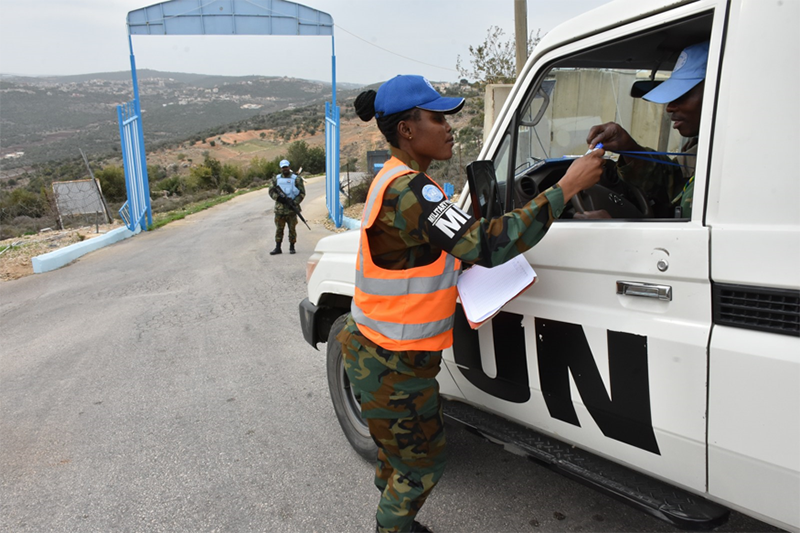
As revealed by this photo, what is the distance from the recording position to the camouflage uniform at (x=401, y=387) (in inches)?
73.3

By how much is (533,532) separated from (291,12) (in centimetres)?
1430

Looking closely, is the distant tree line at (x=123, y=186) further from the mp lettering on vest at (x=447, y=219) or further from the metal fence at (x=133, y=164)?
the mp lettering on vest at (x=447, y=219)

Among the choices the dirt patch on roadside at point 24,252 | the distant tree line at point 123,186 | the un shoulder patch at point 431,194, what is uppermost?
the un shoulder patch at point 431,194

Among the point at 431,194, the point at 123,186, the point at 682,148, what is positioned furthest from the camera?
the point at 123,186

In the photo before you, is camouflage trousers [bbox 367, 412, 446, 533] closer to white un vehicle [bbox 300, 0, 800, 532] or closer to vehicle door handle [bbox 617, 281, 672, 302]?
white un vehicle [bbox 300, 0, 800, 532]

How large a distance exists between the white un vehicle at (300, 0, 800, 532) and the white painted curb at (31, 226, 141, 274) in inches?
418

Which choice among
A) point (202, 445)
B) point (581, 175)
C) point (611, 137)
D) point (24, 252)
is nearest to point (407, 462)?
point (581, 175)

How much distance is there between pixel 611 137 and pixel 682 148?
0.37 metres

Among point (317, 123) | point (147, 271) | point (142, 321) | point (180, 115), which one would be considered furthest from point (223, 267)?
point (180, 115)

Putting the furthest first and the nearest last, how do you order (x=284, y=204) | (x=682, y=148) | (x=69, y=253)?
(x=69, y=253)
(x=284, y=204)
(x=682, y=148)

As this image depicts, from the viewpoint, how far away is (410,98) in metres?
1.90

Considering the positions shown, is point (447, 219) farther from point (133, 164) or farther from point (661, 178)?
point (133, 164)

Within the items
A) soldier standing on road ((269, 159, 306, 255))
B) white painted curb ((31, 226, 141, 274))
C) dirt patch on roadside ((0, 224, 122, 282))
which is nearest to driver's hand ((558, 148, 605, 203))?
soldier standing on road ((269, 159, 306, 255))

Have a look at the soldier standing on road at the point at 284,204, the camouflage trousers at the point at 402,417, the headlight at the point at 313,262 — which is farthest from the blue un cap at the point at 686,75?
the soldier standing on road at the point at 284,204
